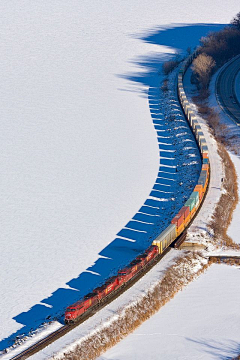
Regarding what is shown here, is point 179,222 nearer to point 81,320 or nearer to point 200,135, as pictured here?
point 81,320

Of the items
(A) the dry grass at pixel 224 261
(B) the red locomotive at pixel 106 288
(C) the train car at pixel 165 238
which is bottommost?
(B) the red locomotive at pixel 106 288

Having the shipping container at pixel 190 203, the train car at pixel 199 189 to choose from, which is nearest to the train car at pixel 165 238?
the shipping container at pixel 190 203

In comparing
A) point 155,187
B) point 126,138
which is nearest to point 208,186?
point 155,187

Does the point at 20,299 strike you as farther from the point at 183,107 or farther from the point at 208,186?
the point at 183,107

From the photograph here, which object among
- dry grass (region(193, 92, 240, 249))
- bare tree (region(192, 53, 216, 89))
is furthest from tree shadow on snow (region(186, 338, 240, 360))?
bare tree (region(192, 53, 216, 89))

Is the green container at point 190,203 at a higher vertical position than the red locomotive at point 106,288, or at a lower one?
higher

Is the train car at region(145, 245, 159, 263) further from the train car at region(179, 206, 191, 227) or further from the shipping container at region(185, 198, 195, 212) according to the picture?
the shipping container at region(185, 198, 195, 212)

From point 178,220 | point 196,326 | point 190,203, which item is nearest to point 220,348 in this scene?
point 196,326

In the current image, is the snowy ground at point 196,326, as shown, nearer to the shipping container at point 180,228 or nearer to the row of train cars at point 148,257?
the row of train cars at point 148,257
